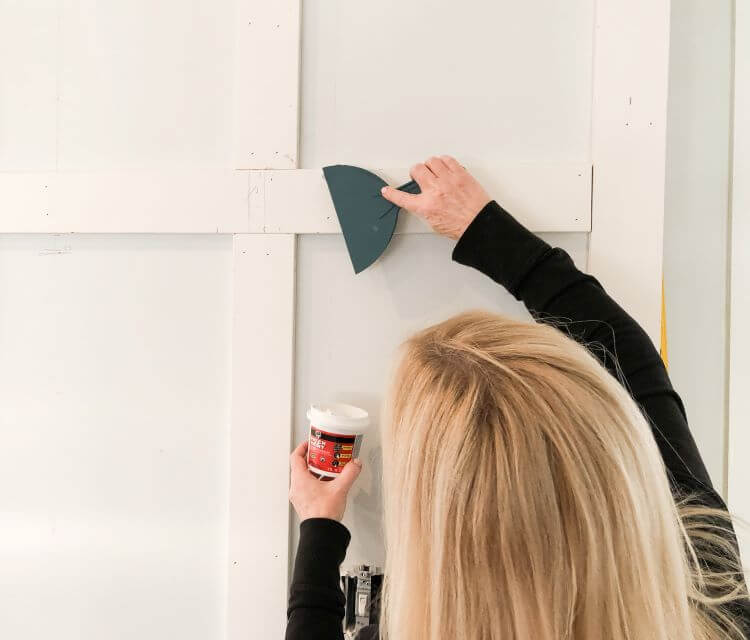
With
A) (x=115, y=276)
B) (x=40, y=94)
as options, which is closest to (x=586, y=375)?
(x=115, y=276)

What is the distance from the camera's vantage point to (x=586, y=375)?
1.80 feet

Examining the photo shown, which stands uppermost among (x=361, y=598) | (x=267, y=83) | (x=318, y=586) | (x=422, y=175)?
(x=267, y=83)

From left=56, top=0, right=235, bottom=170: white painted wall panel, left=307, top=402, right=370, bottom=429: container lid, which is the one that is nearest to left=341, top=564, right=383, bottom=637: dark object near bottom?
left=307, top=402, right=370, bottom=429: container lid

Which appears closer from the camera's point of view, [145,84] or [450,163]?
[450,163]

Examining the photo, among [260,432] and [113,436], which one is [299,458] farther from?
[113,436]

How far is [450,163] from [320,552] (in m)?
0.62

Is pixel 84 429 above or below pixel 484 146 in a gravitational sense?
below

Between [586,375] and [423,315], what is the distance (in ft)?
1.27

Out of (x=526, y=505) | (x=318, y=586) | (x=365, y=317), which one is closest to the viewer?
(x=526, y=505)

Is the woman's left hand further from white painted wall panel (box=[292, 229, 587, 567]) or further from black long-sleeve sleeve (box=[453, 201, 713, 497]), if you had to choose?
black long-sleeve sleeve (box=[453, 201, 713, 497])

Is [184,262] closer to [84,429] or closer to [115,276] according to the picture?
[115,276]

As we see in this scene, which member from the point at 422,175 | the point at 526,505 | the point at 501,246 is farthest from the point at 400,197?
the point at 526,505

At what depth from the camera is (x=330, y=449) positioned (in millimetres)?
813

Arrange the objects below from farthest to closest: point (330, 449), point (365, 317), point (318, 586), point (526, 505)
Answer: point (365, 317)
point (330, 449)
point (318, 586)
point (526, 505)
